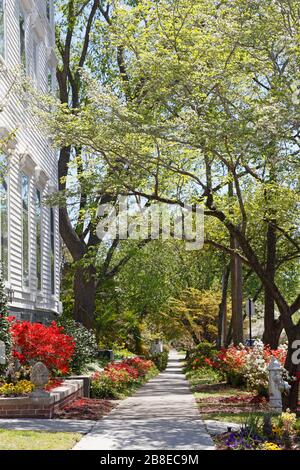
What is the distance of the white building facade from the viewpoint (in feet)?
66.2

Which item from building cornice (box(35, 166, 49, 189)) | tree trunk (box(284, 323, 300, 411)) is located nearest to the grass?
tree trunk (box(284, 323, 300, 411))

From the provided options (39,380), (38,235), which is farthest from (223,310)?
(39,380)

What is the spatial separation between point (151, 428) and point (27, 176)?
10.5 metres

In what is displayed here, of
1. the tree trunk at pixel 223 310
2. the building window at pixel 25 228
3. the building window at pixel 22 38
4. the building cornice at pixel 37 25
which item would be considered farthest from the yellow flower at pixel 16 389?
the tree trunk at pixel 223 310

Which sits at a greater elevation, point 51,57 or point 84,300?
point 51,57

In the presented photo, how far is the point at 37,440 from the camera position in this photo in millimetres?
12164

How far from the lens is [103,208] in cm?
2898

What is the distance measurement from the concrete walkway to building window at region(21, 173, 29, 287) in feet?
14.5

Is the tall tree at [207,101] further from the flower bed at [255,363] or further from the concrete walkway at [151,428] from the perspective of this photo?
the concrete walkway at [151,428]

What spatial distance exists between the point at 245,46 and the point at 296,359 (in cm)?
687

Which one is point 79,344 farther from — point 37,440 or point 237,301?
point 37,440
